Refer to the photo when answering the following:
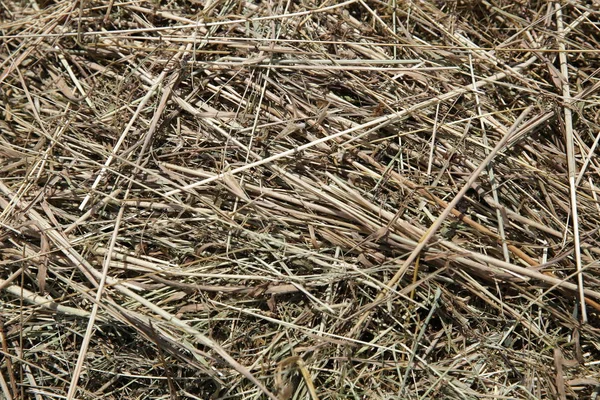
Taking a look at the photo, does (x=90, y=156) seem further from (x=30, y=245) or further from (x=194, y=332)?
(x=194, y=332)

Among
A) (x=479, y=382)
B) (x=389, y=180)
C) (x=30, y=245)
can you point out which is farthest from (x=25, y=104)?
(x=479, y=382)

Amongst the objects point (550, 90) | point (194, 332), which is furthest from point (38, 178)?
point (550, 90)

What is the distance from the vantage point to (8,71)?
78.0 inches

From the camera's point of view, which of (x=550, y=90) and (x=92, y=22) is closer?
(x=550, y=90)

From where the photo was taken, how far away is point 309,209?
171cm

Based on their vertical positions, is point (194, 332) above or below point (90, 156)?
below

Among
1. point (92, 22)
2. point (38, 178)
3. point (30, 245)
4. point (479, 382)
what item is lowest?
point (479, 382)

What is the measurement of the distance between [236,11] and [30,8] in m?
0.82

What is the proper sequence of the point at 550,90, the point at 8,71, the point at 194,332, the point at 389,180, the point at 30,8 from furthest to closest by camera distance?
1. the point at 30,8
2. the point at 8,71
3. the point at 550,90
4. the point at 389,180
5. the point at 194,332

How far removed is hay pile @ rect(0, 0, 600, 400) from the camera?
1625 millimetres

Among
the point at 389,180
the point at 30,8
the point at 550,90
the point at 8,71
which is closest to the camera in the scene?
the point at 389,180

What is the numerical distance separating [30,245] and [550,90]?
5.63 ft

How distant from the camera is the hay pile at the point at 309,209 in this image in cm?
162

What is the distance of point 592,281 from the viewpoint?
164 cm
